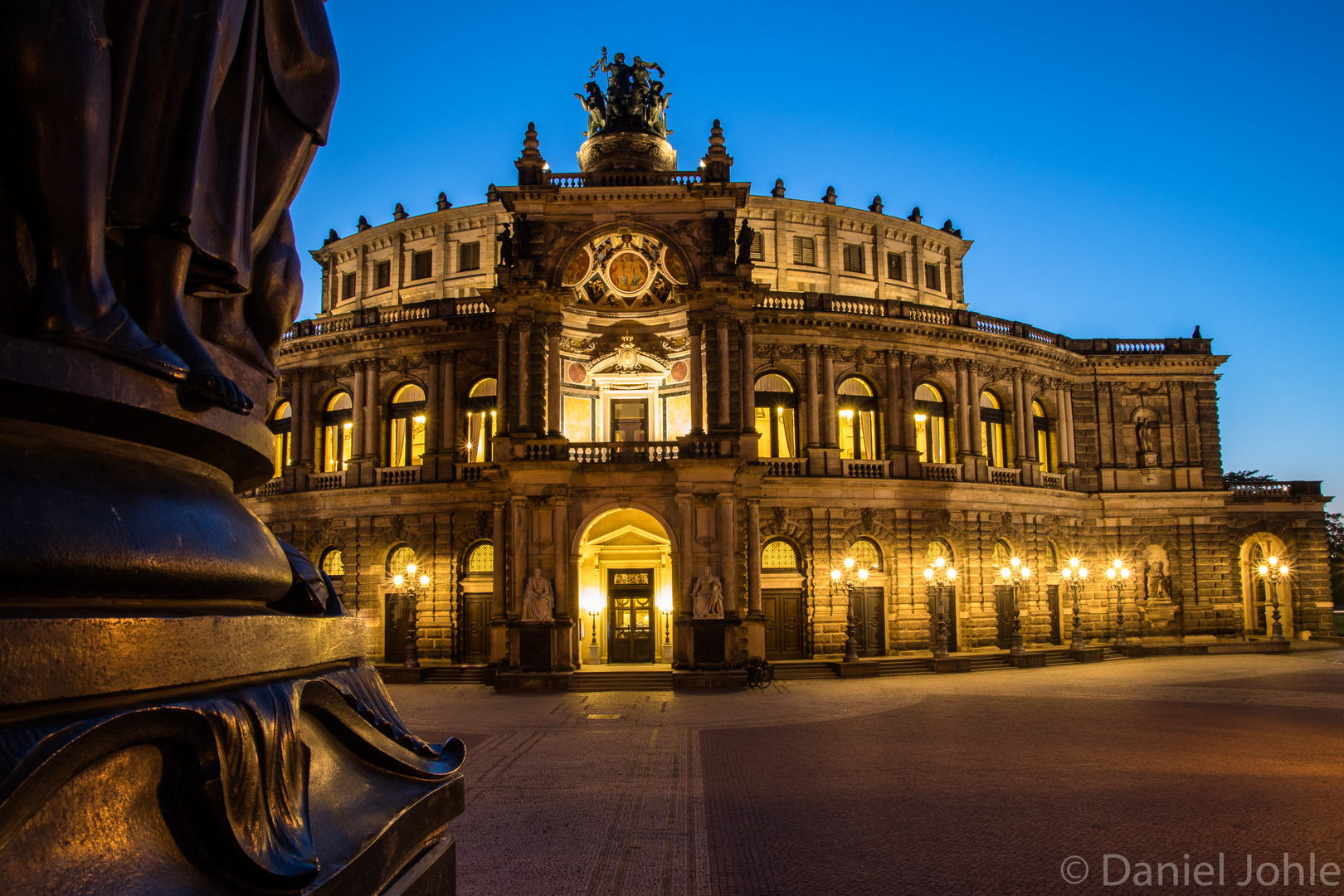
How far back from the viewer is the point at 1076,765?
13523 millimetres

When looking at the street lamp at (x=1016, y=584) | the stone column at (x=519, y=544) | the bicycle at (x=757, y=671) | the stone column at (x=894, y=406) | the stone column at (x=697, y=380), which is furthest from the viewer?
the stone column at (x=894, y=406)

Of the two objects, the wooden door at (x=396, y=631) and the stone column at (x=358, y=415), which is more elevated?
the stone column at (x=358, y=415)

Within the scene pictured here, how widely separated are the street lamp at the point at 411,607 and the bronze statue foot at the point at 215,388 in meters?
30.7

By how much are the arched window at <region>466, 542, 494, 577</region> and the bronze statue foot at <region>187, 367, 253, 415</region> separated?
32936 millimetres

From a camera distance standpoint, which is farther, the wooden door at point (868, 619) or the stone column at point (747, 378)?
the wooden door at point (868, 619)

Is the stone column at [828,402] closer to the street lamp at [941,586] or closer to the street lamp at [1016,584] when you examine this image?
the street lamp at [941,586]

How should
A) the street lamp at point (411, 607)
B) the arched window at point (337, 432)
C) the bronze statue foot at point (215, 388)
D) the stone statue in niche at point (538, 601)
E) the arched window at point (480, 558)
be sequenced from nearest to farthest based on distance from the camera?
the bronze statue foot at point (215, 388) → the stone statue in niche at point (538, 601) → the street lamp at point (411, 607) → the arched window at point (480, 558) → the arched window at point (337, 432)

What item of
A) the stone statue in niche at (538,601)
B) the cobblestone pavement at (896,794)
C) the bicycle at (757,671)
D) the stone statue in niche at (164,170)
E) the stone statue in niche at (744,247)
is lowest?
the bicycle at (757,671)

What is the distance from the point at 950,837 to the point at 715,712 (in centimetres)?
1251

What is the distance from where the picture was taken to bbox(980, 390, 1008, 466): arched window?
38.9 meters

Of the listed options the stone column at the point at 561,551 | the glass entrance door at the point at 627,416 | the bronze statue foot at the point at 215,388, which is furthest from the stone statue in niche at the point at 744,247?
the bronze statue foot at the point at 215,388

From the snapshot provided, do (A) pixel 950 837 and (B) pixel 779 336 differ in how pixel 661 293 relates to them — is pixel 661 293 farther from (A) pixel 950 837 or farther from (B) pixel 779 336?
(A) pixel 950 837

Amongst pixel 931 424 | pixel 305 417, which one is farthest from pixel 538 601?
pixel 931 424

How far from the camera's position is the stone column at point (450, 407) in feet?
116
